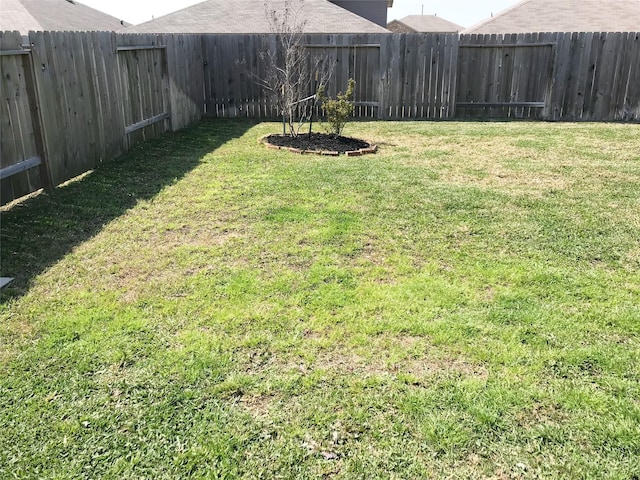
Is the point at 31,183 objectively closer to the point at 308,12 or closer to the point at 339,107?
the point at 339,107

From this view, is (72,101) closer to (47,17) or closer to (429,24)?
(47,17)

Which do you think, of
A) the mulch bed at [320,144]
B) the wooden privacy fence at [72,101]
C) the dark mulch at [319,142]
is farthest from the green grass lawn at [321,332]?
the dark mulch at [319,142]

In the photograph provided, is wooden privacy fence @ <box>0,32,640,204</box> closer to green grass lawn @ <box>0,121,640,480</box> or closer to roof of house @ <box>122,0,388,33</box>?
green grass lawn @ <box>0,121,640,480</box>

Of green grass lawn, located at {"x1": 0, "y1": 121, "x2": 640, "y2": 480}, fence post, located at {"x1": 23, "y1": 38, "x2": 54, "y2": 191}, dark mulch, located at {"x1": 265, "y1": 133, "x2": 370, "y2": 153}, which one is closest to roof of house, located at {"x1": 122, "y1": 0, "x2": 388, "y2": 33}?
dark mulch, located at {"x1": 265, "y1": 133, "x2": 370, "y2": 153}

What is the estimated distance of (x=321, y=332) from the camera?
3.04 meters

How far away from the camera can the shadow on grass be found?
3.91 metres

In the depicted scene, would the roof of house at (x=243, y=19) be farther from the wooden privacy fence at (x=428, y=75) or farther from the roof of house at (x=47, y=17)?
the wooden privacy fence at (x=428, y=75)

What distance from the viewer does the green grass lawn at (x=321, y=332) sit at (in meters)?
2.20

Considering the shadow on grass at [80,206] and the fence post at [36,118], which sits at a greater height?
the fence post at [36,118]

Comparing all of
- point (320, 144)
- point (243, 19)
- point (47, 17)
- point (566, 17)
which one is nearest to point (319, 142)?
point (320, 144)

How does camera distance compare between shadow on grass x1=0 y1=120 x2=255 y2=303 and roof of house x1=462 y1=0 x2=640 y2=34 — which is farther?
roof of house x1=462 y1=0 x2=640 y2=34

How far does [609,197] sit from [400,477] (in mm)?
4564

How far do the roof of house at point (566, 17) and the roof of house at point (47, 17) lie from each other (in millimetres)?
12815

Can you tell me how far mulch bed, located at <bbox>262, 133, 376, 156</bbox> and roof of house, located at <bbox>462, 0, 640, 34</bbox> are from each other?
1067 cm
